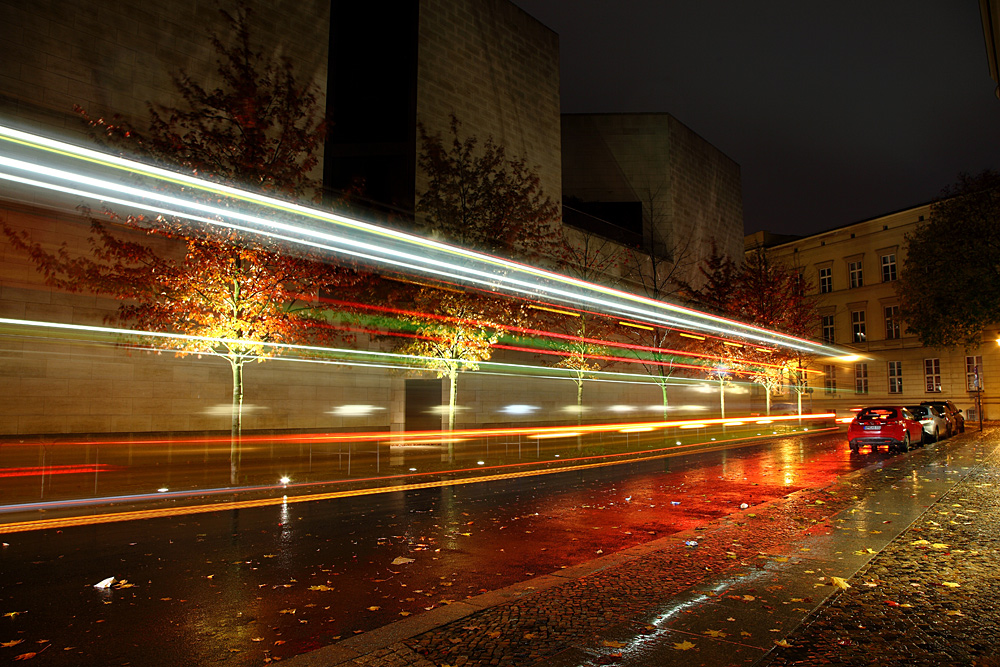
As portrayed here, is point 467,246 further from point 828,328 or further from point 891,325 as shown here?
point 828,328

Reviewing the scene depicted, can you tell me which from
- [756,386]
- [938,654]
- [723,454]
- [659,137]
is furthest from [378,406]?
[756,386]

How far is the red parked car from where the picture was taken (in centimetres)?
2002

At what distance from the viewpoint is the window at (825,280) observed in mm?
53531

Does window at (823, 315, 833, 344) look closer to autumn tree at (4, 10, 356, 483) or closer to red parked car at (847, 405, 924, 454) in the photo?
red parked car at (847, 405, 924, 454)

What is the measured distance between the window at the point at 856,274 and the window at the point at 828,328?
3444 millimetres

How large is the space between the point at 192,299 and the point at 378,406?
11640 mm

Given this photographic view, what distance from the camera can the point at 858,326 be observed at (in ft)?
168

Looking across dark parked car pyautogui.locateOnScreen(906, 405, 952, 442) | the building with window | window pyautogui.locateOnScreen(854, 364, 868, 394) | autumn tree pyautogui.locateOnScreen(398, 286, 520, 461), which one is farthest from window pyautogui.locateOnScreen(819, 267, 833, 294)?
autumn tree pyautogui.locateOnScreen(398, 286, 520, 461)

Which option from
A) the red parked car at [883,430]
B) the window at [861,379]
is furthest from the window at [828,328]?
the red parked car at [883,430]

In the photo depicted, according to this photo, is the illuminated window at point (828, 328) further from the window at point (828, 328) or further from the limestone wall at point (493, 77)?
the limestone wall at point (493, 77)

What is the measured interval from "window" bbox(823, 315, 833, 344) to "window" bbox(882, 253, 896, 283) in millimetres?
5730

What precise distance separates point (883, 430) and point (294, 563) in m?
20.1

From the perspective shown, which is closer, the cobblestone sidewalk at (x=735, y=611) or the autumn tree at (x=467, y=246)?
the cobblestone sidewalk at (x=735, y=611)

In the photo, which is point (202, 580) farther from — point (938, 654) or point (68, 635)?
point (938, 654)
